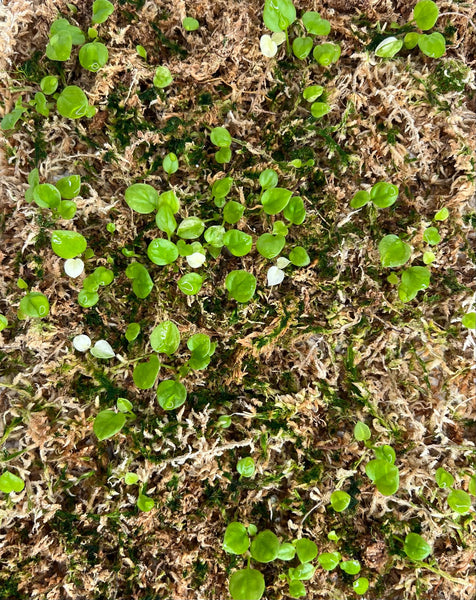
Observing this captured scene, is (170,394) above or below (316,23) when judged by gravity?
below

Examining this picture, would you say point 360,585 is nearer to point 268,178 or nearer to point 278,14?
point 268,178

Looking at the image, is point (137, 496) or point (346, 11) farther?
point (346, 11)

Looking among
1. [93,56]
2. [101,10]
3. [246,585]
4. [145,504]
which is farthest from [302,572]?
[101,10]

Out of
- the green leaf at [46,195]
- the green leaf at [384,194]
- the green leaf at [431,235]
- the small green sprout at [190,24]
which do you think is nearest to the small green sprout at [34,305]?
the green leaf at [46,195]

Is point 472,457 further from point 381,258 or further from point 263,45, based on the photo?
point 263,45

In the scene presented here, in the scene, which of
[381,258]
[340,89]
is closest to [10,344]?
[381,258]

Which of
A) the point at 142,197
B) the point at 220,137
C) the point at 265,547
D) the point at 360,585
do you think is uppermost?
the point at 220,137

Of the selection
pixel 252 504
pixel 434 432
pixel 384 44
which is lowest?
pixel 252 504
